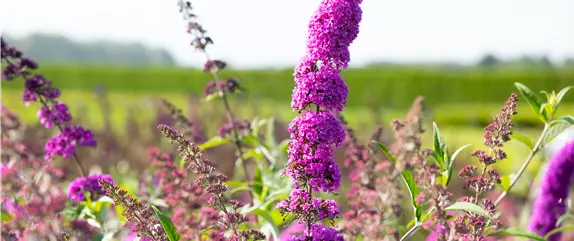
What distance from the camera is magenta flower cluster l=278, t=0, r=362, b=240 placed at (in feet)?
4.89

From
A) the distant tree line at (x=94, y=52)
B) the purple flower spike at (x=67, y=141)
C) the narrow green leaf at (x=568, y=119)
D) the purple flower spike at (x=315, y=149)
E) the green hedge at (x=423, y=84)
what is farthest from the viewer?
the distant tree line at (x=94, y=52)

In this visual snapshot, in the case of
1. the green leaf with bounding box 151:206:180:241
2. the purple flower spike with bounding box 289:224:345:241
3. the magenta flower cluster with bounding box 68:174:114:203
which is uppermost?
the magenta flower cluster with bounding box 68:174:114:203

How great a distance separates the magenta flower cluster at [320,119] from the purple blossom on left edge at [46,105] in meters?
1.13

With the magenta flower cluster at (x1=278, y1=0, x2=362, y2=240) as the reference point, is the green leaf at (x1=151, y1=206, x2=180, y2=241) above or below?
below

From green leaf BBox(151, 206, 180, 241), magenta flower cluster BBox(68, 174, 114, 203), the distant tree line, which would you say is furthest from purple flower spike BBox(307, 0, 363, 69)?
the distant tree line

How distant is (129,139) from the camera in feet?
27.0

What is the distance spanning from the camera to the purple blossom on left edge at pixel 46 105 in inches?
90.7

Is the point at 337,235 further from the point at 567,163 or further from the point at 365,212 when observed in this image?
the point at 567,163

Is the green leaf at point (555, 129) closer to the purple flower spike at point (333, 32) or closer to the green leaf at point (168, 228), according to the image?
the purple flower spike at point (333, 32)

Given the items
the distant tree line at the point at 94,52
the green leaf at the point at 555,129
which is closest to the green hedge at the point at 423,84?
the green leaf at the point at 555,129

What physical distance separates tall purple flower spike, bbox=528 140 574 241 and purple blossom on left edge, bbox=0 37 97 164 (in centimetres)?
190

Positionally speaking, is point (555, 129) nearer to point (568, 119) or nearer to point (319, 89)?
point (568, 119)

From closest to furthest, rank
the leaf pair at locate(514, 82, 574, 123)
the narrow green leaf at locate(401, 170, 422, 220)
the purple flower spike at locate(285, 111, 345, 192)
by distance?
1. the purple flower spike at locate(285, 111, 345, 192)
2. the narrow green leaf at locate(401, 170, 422, 220)
3. the leaf pair at locate(514, 82, 574, 123)

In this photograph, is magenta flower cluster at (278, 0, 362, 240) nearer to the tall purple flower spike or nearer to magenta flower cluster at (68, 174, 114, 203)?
magenta flower cluster at (68, 174, 114, 203)
